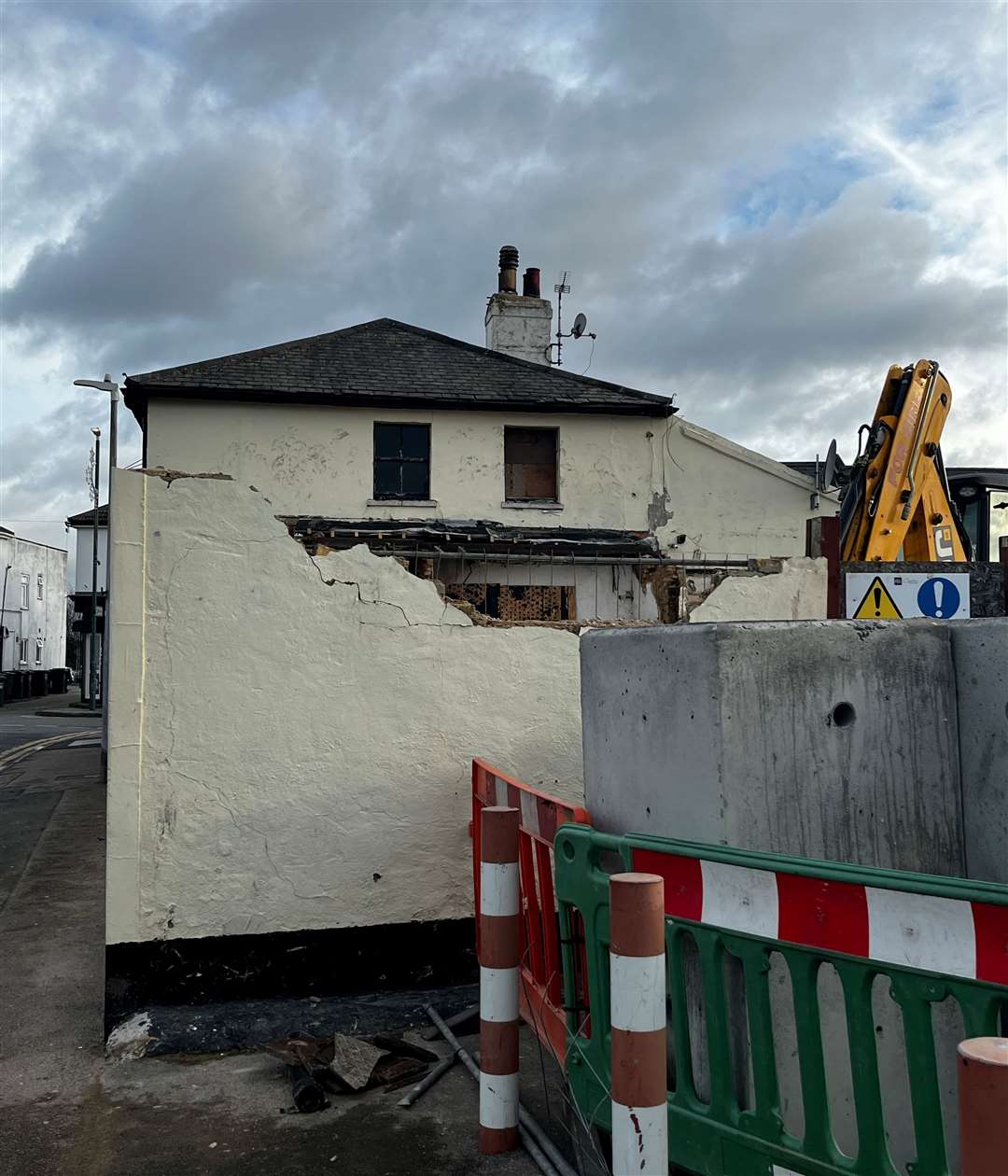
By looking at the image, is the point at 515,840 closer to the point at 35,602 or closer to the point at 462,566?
the point at 462,566

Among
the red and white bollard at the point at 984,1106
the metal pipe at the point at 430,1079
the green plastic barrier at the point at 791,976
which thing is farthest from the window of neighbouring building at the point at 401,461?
the red and white bollard at the point at 984,1106

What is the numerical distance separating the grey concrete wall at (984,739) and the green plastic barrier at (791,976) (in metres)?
0.58

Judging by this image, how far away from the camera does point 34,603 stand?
191ft

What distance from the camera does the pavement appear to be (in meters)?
3.57

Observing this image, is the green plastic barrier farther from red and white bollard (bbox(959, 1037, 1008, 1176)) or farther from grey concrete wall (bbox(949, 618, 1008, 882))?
grey concrete wall (bbox(949, 618, 1008, 882))

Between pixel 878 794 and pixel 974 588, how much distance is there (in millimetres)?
4747

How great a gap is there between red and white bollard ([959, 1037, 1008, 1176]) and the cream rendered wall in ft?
11.6

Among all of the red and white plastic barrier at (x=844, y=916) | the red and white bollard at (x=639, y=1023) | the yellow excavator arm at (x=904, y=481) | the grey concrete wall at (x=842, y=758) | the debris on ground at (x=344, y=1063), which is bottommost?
the debris on ground at (x=344, y=1063)

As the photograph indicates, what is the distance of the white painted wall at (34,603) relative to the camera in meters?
54.3

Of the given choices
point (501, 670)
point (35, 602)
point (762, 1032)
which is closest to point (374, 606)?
point (501, 670)

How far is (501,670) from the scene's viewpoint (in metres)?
5.28

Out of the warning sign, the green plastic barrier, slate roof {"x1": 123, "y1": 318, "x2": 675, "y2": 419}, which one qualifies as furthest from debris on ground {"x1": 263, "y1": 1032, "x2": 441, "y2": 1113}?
slate roof {"x1": 123, "y1": 318, "x2": 675, "y2": 419}

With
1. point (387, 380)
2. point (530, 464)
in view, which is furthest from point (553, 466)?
point (387, 380)

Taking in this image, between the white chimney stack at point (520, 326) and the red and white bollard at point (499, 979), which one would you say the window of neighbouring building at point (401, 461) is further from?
the red and white bollard at point (499, 979)
